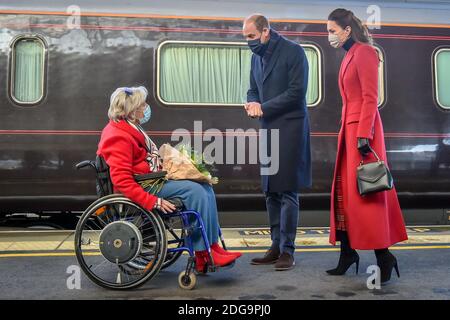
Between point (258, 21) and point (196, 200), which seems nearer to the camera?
point (196, 200)

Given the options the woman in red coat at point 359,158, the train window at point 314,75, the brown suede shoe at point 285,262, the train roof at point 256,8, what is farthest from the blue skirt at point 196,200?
the train roof at point 256,8

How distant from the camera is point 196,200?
294 centimetres

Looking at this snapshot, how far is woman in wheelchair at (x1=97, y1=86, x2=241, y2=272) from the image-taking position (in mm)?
2844

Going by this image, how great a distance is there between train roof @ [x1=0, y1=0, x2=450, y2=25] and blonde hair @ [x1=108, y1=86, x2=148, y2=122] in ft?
8.13

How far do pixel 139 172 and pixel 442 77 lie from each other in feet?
13.3

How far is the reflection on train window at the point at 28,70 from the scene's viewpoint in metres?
5.11

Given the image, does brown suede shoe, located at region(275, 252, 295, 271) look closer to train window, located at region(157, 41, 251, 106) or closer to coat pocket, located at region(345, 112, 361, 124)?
coat pocket, located at region(345, 112, 361, 124)

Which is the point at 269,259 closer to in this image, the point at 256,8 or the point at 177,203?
the point at 177,203

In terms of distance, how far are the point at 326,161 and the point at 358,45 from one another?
2318 mm

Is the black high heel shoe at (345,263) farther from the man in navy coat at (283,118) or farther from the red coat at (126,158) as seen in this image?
the red coat at (126,158)

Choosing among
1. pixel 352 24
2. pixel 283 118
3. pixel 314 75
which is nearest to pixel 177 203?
pixel 283 118

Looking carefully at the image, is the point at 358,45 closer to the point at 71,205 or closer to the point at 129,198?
the point at 129,198

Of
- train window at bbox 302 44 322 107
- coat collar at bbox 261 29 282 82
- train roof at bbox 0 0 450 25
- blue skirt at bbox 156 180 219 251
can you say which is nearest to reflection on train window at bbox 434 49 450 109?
train roof at bbox 0 0 450 25

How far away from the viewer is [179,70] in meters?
5.27
